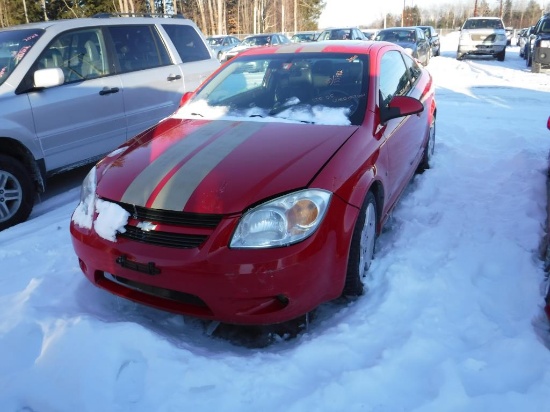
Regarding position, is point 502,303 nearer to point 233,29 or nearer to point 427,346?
point 427,346

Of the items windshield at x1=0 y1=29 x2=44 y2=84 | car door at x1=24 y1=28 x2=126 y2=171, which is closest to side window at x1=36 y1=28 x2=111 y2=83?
car door at x1=24 y1=28 x2=126 y2=171

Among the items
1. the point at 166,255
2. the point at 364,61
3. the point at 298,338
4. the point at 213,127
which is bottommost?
the point at 298,338

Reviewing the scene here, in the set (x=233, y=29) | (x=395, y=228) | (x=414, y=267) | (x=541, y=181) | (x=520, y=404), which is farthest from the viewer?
(x=233, y=29)

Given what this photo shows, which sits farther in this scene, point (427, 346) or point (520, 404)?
point (427, 346)

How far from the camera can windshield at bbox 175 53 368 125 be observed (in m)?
3.28

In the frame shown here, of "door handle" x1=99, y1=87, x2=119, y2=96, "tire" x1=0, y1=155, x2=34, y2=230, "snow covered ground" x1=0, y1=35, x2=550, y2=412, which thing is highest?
"door handle" x1=99, y1=87, x2=119, y2=96

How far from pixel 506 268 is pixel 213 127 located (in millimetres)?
2219

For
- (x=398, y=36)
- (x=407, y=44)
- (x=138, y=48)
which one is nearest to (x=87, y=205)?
(x=138, y=48)

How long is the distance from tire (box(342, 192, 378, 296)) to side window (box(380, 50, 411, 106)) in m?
0.85

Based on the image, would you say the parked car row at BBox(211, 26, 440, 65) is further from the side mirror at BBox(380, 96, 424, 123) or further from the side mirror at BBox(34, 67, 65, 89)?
the side mirror at BBox(380, 96, 424, 123)

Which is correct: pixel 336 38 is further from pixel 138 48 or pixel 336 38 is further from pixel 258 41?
pixel 138 48

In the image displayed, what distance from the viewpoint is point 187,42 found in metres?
6.33

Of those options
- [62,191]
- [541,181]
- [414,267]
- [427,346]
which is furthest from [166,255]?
[541,181]

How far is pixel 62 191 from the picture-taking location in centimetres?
517
